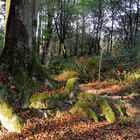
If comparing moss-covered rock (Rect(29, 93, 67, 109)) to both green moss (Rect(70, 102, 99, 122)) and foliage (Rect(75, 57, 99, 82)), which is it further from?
foliage (Rect(75, 57, 99, 82))

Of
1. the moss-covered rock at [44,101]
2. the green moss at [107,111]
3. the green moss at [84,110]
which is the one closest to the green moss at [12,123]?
the moss-covered rock at [44,101]

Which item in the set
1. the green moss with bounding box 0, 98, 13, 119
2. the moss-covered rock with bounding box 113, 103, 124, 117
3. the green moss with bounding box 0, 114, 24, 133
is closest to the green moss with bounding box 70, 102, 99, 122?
the moss-covered rock with bounding box 113, 103, 124, 117

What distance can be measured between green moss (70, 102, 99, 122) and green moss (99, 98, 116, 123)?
15.7 inches

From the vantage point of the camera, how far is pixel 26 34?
10.8m

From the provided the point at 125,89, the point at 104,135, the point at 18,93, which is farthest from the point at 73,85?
the point at 125,89

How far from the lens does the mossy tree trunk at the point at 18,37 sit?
10.6 m

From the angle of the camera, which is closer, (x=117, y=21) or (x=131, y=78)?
(x=131, y=78)

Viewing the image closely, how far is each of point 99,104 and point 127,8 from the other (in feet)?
106

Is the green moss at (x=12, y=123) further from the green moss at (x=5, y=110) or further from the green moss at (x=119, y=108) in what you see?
the green moss at (x=119, y=108)

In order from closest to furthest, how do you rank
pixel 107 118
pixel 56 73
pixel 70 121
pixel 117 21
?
1. pixel 70 121
2. pixel 107 118
3. pixel 56 73
4. pixel 117 21

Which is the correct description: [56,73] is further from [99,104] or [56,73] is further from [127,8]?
[127,8]

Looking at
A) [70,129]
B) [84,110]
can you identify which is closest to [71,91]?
[84,110]

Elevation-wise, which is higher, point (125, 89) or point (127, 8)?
point (127, 8)

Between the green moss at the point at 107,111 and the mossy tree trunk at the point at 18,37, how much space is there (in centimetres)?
263
